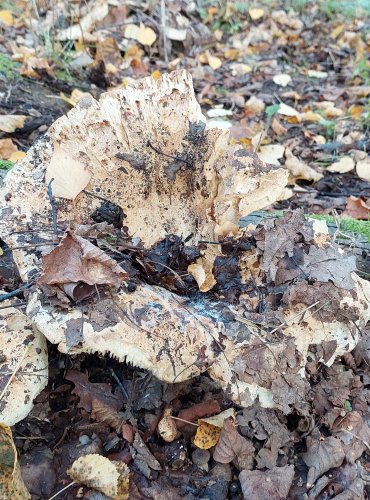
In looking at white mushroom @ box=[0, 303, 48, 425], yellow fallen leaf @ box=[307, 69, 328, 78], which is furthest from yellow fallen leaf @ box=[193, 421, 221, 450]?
A: yellow fallen leaf @ box=[307, 69, 328, 78]

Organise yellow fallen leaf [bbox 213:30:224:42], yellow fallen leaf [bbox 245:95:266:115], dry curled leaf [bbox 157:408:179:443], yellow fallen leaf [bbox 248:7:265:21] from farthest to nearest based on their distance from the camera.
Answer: yellow fallen leaf [bbox 248:7:265:21], yellow fallen leaf [bbox 213:30:224:42], yellow fallen leaf [bbox 245:95:266:115], dry curled leaf [bbox 157:408:179:443]

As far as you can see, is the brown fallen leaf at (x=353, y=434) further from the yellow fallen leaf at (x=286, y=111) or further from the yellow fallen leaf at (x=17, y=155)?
the yellow fallen leaf at (x=286, y=111)

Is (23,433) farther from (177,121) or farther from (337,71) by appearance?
(337,71)

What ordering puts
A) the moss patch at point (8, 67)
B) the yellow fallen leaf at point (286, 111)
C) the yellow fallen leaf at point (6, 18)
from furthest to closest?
the yellow fallen leaf at point (6, 18)
the yellow fallen leaf at point (286, 111)
the moss patch at point (8, 67)

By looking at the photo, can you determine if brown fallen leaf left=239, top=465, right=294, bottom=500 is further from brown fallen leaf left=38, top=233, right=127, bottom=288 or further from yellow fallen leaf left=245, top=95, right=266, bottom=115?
yellow fallen leaf left=245, top=95, right=266, bottom=115

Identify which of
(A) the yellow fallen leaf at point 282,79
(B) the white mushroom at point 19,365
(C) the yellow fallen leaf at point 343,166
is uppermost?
(B) the white mushroom at point 19,365

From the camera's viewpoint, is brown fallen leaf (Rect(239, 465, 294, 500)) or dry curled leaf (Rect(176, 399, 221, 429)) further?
dry curled leaf (Rect(176, 399, 221, 429))

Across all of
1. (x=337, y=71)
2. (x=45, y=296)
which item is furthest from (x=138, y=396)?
(x=337, y=71)

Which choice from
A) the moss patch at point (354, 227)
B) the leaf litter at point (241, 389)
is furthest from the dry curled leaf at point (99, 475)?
the moss patch at point (354, 227)
